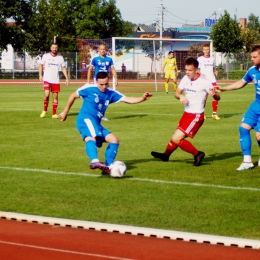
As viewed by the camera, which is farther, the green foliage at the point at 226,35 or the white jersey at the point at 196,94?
the green foliage at the point at 226,35

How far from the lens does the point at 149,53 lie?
153 feet

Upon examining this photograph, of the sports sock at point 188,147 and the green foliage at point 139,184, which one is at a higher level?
the sports sock at point 188,147

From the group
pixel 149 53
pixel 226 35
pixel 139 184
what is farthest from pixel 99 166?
pixel 226 35

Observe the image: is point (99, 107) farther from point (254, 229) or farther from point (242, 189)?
point (254, 229)

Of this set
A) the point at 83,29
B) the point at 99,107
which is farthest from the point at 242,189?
the point at 83,29

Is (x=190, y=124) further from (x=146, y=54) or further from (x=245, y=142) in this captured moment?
(x=146, y=54)

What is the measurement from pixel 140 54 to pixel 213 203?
38918 mm

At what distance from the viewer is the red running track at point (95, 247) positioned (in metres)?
6.40

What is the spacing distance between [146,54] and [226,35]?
32.9 meters

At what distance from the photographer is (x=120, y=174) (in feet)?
34.1

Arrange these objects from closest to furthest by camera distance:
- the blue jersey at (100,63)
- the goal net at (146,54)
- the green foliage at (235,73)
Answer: the blue jersey at (100,63), the goal net at (146,54), the green foliage at (235,73)

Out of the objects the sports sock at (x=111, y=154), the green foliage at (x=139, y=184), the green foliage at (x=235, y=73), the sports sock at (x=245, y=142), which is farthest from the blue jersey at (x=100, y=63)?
the green foliage at (x=235, y=73)

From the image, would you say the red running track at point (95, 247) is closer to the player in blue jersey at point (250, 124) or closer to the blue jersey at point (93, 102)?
the blue jersey at point (93, 102)

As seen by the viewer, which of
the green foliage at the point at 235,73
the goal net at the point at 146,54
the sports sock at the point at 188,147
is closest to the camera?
the sports sock at the point at 188,147
